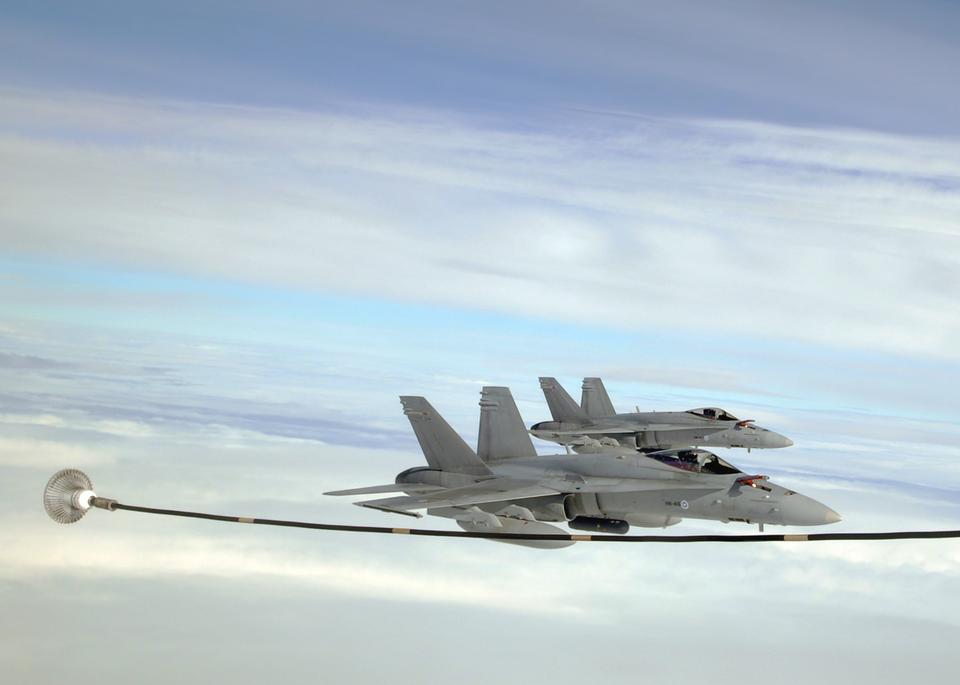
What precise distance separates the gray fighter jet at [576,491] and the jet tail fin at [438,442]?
1.1 inches

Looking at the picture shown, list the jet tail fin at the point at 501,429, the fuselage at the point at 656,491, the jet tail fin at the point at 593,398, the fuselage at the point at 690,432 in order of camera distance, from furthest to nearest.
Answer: the jet tail fin at the point at 593,398
the fuselage at the point at 690,432
the jet tail fin at the point at 501,429
the fuselage at the point at 656,491

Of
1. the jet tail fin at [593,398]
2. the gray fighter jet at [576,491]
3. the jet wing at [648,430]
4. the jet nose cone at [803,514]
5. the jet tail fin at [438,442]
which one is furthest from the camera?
the jet tail fin at [593,398]

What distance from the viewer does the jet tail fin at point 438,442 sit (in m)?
26.9

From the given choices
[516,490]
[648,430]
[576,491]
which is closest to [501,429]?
[516,490]

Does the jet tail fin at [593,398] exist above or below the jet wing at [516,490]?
above

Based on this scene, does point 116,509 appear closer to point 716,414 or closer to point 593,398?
point 716,414

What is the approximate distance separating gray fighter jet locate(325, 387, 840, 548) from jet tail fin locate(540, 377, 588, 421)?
17032mm

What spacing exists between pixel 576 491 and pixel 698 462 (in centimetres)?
319

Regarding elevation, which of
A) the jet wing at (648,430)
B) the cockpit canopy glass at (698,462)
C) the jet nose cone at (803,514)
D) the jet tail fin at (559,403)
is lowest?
the jet nose cone at (803,514)

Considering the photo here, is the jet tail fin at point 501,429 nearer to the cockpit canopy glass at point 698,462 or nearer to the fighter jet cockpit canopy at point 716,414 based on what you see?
the cockpit canopy glass at point 698,462

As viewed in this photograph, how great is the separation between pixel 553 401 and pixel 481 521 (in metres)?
23.2

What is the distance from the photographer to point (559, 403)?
4556 centimetres

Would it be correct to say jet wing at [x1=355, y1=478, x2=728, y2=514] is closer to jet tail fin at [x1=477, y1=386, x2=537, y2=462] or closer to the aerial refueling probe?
jet tail fin at [x1=477, y1=386, x2=537, y2=462]

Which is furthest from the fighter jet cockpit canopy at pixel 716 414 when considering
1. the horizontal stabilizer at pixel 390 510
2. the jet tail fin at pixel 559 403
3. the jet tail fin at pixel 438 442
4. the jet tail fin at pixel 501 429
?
the horizontal stabilizer at pixel 390 510
